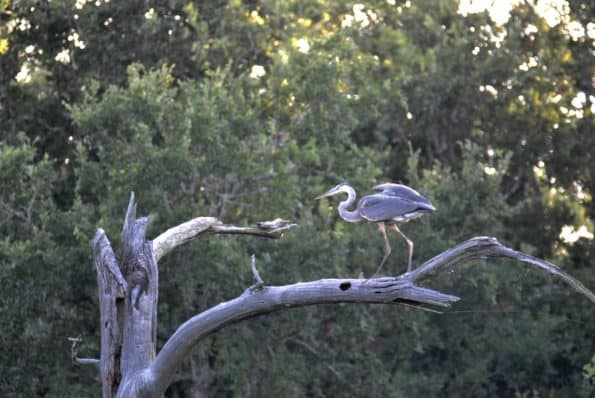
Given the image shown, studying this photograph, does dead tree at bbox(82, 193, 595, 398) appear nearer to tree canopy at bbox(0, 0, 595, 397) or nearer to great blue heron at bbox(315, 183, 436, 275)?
great blue heron at bbox(315, 183, 436, 275)

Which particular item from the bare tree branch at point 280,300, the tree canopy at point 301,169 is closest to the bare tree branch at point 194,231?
the bare tree branch at point 280,300

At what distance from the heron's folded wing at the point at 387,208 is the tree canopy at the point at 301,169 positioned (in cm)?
827

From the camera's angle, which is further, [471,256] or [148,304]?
[148,304]

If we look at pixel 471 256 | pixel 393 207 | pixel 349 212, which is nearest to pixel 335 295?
pixel 471 256

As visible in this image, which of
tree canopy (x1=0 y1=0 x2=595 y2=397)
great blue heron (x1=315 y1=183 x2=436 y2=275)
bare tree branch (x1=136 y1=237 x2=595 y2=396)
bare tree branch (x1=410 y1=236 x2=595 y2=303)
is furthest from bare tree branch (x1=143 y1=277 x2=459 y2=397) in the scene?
tree canopy (x1=0 y1=0 x2=595 y2=397)

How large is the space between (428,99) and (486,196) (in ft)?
12.4

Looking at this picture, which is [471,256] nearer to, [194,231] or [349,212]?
[349,212]

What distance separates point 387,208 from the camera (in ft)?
42.3

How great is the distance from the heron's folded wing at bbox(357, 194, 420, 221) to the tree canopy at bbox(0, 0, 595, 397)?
8.27 m

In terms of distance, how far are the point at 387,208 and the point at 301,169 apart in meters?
11.2

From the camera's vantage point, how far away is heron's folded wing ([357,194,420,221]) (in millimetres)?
12836

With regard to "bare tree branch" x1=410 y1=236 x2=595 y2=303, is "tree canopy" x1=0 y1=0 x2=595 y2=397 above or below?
above

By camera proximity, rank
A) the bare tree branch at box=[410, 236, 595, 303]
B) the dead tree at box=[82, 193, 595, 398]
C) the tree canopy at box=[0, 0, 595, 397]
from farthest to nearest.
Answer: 1. the tree canopy at box=[0, 0, 595, 397]
2. the dead tree at box=[82, 193, 595, 398]
3. the bare tree branch at box=[410, 236, 595, 303]

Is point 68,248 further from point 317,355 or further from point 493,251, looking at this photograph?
point 493,251
